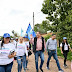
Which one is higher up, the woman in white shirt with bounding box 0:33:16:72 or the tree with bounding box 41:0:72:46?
the tree with bounding box 41:0:72:46

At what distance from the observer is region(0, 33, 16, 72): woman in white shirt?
3156 mm

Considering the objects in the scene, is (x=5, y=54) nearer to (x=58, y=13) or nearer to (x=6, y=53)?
(x=6, y=53)

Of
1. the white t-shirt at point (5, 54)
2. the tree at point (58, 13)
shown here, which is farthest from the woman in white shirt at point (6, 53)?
the tree at point (58, 13)

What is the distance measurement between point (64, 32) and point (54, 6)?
120 inches

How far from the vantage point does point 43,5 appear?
15.0 metres

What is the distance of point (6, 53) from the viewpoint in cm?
317

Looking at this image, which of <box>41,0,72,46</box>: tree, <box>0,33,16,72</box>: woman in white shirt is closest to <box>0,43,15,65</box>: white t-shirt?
<box>0,33,16,72</box>: woman in white shirt

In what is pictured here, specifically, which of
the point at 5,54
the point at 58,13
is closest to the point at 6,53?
the point at 5,54

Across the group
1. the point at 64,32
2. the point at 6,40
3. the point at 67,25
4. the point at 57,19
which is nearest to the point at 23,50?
the point at 6,40

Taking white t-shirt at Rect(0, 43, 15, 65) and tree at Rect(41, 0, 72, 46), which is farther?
tree at Rect(41, 0, 72, 46)

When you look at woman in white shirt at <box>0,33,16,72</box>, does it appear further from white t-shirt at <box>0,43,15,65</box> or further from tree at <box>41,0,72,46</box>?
tree at <box>41,0,72,46</box>

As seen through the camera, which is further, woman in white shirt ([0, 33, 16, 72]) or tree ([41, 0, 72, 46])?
tree ([41, 0, 72, 46])

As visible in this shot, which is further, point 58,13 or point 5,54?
point 58,13

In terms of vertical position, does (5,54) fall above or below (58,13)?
below
